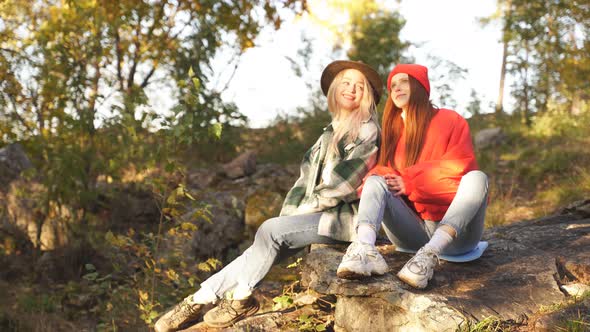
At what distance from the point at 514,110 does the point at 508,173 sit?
4522mm

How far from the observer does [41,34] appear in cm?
618

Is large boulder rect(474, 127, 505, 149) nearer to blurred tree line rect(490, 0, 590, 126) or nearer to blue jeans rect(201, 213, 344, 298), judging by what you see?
blurred tree line rect(490, 0, 590, 126)

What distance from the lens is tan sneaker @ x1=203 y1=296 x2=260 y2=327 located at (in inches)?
133

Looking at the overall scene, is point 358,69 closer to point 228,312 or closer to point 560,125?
point 228,312

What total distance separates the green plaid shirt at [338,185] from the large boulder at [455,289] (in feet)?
0.60

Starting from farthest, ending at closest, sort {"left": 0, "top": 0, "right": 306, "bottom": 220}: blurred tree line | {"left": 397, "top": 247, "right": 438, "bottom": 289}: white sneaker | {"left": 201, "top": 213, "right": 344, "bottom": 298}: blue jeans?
{"left": 0, "top": 0, "right": 306, "bottom": 220}: blurred tree line < {"left": 201, "top": 213, "right": 344, "bottom": 298}: blue jeans < {"left": 397, "top": 247, "right": 438, "bottom": 289}: white sneaker

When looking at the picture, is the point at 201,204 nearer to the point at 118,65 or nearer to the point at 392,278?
the point at 392,278

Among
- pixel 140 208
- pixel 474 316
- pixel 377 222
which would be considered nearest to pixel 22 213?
pixel 140 208

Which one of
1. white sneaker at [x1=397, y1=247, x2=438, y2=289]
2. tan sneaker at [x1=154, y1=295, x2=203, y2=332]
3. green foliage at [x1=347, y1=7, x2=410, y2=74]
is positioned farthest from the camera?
green foliage at [x1=347, y1=7, x2=410, y2=74]

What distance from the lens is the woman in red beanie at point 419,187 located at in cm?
283

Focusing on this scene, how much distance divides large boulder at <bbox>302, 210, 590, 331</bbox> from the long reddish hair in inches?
24.2

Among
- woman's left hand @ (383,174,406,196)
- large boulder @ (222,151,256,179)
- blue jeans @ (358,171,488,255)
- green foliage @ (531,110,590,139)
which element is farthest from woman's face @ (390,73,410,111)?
green foliage @ (531,110,590,139)

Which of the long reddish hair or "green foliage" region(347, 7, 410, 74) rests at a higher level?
"green foliage" region(347, 7, 410, 74)

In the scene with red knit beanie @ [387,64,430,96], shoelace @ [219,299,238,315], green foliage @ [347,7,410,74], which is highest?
green foliage @ [347,7,410,74]
